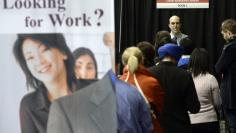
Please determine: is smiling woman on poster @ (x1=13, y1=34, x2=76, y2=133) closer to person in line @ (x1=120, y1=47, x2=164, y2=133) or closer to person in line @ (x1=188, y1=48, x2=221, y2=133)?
person in line @ (x1=120, y1=47, x2=164, y2=133)

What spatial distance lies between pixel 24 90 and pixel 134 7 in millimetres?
5723

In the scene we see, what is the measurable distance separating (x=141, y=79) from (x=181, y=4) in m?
3.85

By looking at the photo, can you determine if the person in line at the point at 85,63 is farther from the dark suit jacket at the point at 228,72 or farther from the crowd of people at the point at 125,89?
the dark suit jacket at the point at 228,72

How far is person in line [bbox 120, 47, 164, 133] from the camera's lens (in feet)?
9.77

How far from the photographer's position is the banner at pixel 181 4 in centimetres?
669

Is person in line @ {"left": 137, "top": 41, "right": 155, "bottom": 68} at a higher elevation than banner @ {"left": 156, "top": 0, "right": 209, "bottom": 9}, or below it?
below

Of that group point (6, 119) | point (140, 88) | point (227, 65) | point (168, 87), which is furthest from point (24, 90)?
point (227, 65)

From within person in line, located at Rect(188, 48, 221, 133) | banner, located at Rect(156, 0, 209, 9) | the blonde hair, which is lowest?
person in line, located at Rect(188, 48, 221, 133)

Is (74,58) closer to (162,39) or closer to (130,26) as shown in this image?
(162,39)

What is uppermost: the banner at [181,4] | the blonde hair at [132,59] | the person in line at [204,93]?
the banner at [181,4]

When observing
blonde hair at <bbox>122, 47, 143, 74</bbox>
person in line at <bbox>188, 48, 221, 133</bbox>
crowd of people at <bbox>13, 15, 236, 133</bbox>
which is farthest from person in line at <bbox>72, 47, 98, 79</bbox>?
person in line at <bbox>188, 48, 221, 133</bbox>

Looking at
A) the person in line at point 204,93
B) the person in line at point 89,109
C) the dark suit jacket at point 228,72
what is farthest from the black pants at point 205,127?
the person in line at point 89,109

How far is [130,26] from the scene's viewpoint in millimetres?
7062

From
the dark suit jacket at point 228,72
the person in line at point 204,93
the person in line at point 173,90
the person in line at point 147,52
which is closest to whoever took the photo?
the person in line at point 173,90
